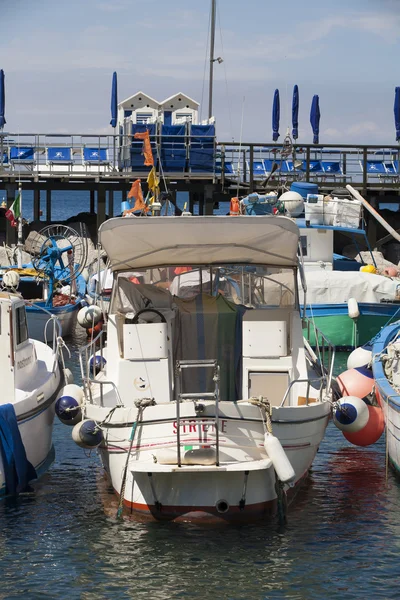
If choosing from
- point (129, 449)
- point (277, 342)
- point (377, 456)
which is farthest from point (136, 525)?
point (377, 456)

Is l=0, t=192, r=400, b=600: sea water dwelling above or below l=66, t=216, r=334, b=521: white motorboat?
below

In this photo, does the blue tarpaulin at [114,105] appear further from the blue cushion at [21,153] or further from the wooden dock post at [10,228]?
the wooden dock post at [10,228]

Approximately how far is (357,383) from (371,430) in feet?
4.97

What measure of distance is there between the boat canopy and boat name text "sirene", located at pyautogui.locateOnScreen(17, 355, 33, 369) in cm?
179

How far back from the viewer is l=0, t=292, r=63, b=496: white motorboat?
41.5 feet

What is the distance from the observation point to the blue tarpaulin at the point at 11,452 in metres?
12.6

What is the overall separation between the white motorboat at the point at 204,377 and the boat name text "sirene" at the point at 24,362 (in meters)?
1.00

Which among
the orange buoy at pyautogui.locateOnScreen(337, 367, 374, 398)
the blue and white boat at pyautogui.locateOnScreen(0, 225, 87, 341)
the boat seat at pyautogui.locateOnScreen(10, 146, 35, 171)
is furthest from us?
the boat seat at pyautogui.locateOnScreen(10, 146, 35, 171)

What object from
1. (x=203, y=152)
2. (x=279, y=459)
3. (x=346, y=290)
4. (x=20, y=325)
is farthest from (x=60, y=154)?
(x=279, y=459)

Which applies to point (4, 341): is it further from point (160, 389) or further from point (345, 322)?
point (345, 322)

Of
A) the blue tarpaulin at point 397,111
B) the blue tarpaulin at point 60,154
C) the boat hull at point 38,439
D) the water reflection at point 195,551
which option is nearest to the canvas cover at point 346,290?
the boat hull at point 38,439

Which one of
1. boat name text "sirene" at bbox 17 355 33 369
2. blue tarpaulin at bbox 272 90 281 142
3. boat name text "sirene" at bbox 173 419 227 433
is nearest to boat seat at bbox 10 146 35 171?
blue tarpaulin at bbox 272 90 281 142

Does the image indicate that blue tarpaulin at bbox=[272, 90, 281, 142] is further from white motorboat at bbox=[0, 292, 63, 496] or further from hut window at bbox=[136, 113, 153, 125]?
white motorboat at bbox=[0, 292, 63, 496]

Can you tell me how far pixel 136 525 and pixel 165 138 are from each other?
24951 millimetres
